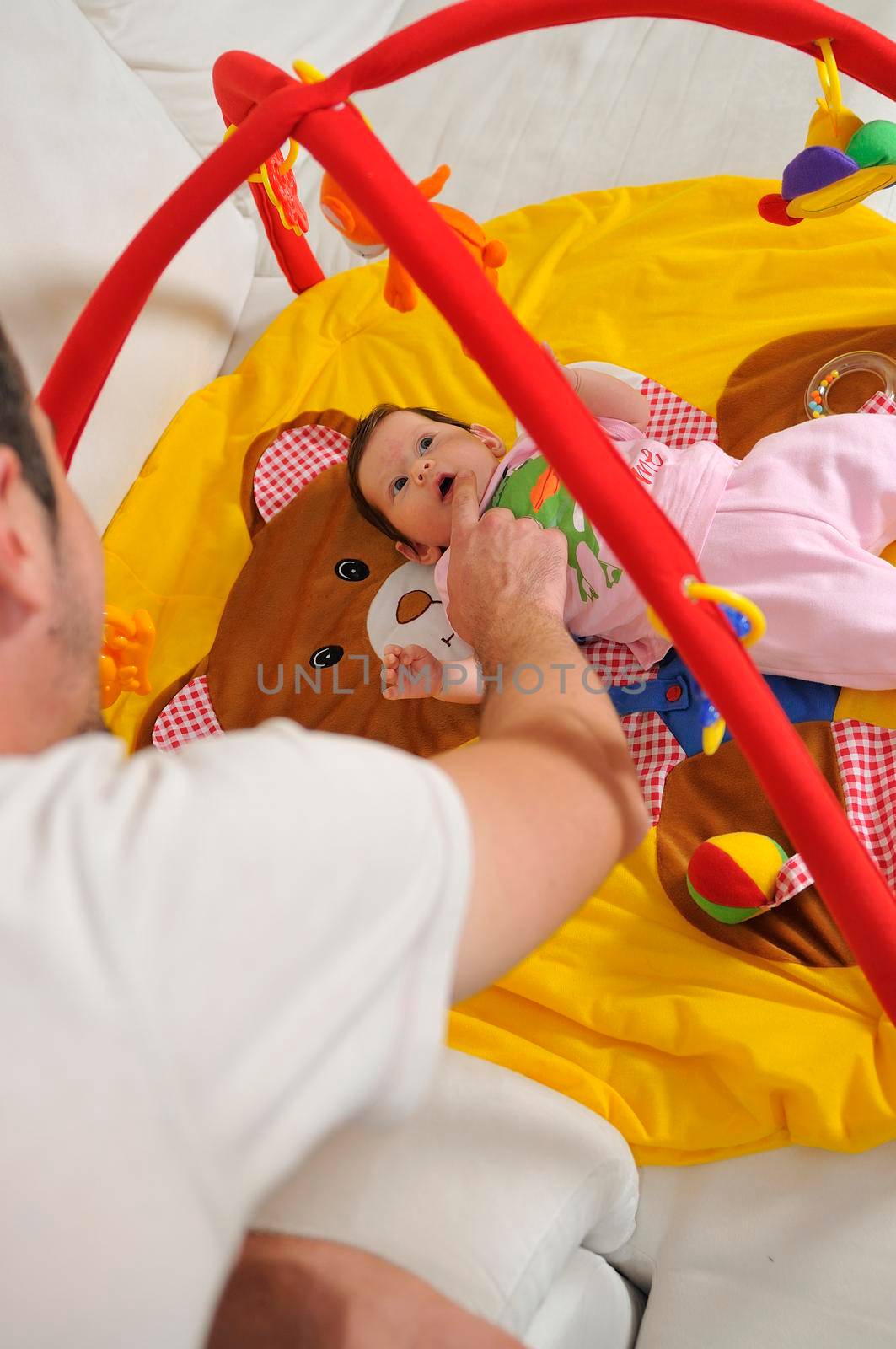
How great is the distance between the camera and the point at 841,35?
3.95 ft

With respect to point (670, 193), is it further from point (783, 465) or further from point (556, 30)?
point (783, 465)

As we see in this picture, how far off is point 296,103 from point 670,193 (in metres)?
0.93

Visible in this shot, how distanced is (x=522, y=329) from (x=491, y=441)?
70 cm

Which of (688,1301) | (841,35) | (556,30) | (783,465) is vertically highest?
(556,30)

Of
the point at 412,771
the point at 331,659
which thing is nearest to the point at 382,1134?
the point at 412,771

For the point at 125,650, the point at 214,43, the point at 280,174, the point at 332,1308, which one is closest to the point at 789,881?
the point at 332,1308

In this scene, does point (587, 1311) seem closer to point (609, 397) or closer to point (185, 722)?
point (185, 722)

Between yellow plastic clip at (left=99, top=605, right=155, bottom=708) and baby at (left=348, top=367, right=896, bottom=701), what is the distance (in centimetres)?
29

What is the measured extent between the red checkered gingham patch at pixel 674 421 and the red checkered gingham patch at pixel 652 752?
422 mm

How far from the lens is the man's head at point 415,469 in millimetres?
1466

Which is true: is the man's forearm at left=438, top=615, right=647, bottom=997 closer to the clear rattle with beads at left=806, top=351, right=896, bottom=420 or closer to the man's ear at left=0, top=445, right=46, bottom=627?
the man's ear at left=0, top=445, right=46, bottom=627

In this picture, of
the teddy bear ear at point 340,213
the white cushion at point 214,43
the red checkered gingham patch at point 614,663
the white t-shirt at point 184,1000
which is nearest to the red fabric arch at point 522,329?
the teddy bear ear at point 340,213

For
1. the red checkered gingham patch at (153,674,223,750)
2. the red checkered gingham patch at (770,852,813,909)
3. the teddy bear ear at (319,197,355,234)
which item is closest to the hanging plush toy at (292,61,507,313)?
the teddy bear ear at (319,197,355,234)

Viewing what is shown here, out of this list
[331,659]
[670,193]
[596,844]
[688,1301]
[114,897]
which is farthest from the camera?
[670,193]
